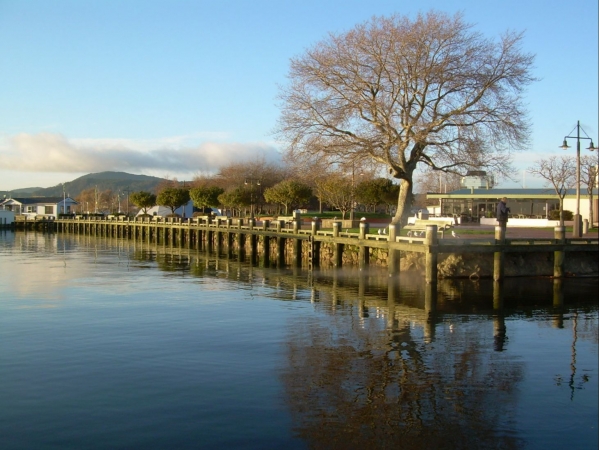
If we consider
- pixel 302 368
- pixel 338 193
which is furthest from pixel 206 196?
pixel 302 368

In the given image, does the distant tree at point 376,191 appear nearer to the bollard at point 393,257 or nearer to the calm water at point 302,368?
the bollard at point 393,257

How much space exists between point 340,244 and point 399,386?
2204 centimetres

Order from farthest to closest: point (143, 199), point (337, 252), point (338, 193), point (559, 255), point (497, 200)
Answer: point (143, 199), point (338, 193), point (497, 200), point (337, 252), point (559, 255)

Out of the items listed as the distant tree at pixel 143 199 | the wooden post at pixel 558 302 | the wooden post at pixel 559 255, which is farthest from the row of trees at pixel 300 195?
the wooden post at pixel 558 302

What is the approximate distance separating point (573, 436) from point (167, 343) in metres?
9.24

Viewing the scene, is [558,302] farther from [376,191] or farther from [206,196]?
[206,196]

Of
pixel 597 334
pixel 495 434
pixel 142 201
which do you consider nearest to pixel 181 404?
pixel 495 434

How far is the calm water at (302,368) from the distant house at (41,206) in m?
114

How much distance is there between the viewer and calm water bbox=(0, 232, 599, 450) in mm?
10031

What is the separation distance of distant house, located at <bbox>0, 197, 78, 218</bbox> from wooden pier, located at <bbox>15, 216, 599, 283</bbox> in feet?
227

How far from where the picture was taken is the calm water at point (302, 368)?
32.9 feet

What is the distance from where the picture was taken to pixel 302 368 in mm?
13266

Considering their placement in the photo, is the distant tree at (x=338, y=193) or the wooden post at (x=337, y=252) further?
the distant tree at (x=338, y=193)

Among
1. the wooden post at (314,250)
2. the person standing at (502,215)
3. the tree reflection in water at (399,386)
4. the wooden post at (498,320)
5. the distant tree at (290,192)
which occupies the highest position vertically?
the distant tree at (290,192)
